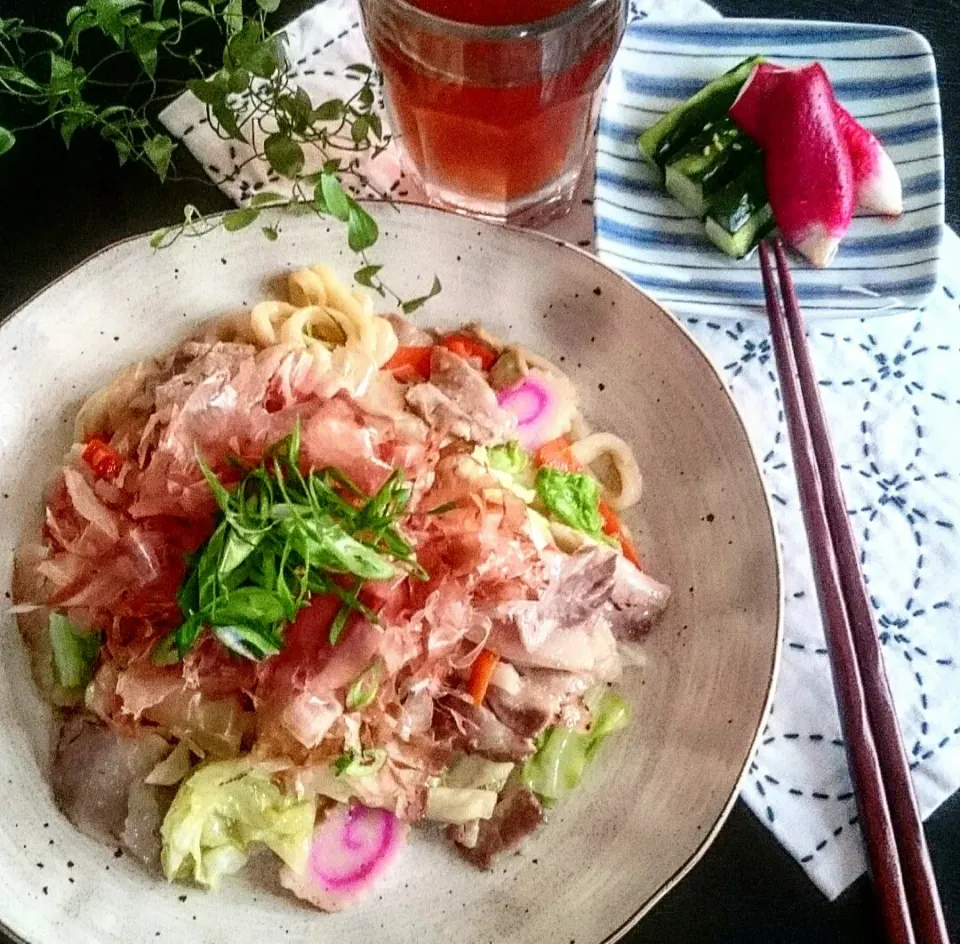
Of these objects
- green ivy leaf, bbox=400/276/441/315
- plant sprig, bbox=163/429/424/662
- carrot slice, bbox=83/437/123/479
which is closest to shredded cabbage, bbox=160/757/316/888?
plant sprig, bbox=163/429/424/662

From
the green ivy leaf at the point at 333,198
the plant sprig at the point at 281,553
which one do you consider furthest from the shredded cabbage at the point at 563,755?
the green ivy leaf at the point at 333,198

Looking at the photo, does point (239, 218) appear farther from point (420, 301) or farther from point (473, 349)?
point (473, 349)

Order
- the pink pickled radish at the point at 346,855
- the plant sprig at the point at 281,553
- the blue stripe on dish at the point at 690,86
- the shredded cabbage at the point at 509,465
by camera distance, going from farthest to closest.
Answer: the blue stripe on dish at the point at 690,86
the shredded cabbage at the point at 509,465
the pink pickled radish at the point at 346,855
the plant sprig at the point at 281,553

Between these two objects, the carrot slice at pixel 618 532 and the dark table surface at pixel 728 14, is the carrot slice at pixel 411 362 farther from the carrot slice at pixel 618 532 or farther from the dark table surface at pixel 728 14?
the dark table surface at pixel 728 14

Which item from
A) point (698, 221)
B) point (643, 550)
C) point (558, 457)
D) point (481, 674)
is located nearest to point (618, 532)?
point (643, 550)

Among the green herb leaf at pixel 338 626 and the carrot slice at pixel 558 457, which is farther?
the carrot slice at pixel 558 457

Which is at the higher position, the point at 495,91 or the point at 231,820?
the point at 495,91
